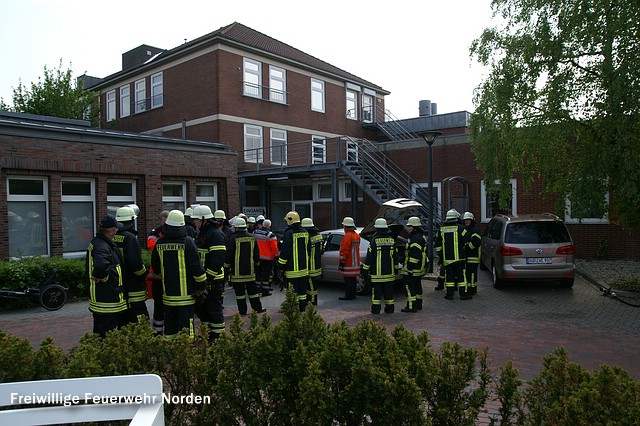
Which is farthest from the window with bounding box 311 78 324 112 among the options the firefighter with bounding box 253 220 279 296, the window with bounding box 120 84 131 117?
the firefighter with bounding box 253 220 279 296

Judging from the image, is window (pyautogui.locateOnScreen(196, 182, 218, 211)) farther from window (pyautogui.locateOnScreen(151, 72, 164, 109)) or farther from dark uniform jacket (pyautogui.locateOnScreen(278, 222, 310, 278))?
window (pyautogui.locateOnScreen(151, 72, 164, 109))

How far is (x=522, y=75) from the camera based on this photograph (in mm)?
10742

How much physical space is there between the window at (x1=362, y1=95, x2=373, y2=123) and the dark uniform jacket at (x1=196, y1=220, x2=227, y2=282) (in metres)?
25.2

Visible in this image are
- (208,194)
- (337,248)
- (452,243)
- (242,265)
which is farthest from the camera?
(208,194)

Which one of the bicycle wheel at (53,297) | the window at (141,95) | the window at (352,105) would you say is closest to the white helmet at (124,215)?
the bicycle wheel at (53,297)

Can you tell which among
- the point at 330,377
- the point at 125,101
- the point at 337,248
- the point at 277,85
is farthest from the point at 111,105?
the point at 330,377

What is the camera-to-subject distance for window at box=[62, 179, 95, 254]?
47.9 ft

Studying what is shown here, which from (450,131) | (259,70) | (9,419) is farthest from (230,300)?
(450,131)

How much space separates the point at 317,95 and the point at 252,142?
232 inches

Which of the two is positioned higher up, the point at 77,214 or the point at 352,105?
the point at 352,105

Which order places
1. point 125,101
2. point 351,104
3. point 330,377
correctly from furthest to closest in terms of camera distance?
point 351,104
point 125,101
point 330,377

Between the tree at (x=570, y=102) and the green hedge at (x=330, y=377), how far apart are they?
768cm

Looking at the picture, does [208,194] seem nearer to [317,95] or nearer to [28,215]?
[28,215]

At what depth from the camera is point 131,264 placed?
6621mm
